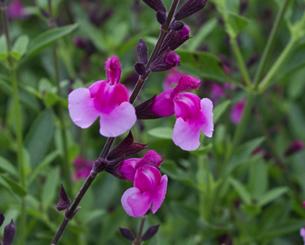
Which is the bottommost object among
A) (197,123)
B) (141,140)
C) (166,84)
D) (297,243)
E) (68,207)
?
(297,243)

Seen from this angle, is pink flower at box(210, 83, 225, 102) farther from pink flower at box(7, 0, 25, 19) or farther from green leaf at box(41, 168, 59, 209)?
pink flower at box(7, 0, 25, 19)

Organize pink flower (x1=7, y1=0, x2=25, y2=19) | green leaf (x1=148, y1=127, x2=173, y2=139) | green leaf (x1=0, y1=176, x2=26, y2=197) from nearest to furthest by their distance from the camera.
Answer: green leaf (x1=0, y1=176, x2=26, y2=197) → green leaf (x1=148, y1=127, x2=173, y2=139) → pink flower (x1=7, y1=0, x2=25, y2=19)

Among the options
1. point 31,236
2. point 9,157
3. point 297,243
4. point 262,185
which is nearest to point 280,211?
point 262,185

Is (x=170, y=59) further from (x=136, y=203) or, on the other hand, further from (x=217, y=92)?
(x=217, y=92)

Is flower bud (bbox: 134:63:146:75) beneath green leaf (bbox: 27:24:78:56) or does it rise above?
above

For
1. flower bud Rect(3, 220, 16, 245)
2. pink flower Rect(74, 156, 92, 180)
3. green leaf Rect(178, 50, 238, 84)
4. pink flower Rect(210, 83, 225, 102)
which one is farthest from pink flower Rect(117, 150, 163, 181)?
pink flower Rect(210, 83, 225, 102)

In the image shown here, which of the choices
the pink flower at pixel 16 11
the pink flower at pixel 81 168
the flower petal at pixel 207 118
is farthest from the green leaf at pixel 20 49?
the pink flower at pixel 16 11

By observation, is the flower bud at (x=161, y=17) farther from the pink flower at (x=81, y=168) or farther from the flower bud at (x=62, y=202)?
the pink flower at (x=81, y=168)

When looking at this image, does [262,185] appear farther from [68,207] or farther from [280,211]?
[68,207]
